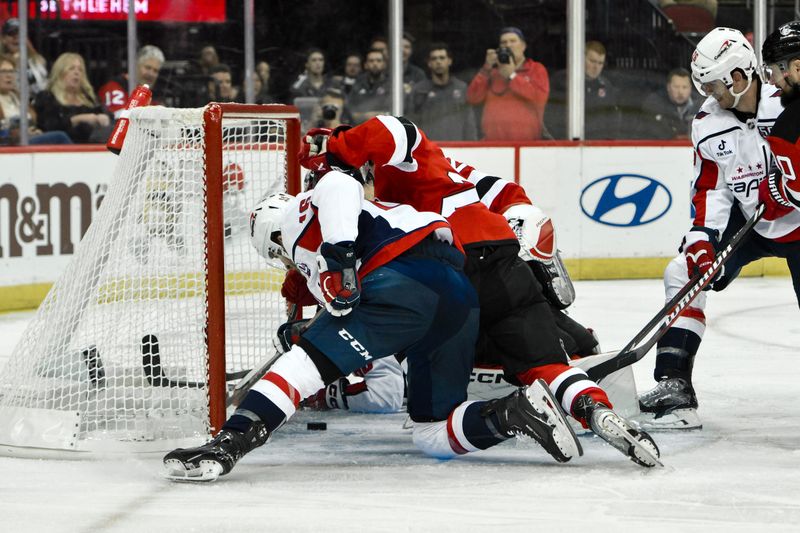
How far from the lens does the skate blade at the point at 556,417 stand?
2834 mm

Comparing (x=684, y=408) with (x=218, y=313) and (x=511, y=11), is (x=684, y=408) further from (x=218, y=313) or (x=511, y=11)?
(x=511, y=11)

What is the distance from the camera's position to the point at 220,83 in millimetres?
6941

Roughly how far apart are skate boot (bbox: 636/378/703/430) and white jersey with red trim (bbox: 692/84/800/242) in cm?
44

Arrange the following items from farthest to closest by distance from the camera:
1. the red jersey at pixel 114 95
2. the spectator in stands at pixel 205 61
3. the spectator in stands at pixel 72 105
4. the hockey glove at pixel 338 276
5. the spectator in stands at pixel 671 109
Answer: the spectator in stands at pixel 671 109 → the spectator in stands at pixel 205 61 → the red jersey at pixel 114 95 → the spectator in stands at pixel 72 105 → the hockey glove at pixel 338 276

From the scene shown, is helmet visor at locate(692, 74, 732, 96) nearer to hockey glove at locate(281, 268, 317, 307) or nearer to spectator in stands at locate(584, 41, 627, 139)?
hockey glove at locate(281, 268, 317, 307)

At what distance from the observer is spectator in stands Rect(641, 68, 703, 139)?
24.4ft

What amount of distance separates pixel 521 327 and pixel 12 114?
3.85 m

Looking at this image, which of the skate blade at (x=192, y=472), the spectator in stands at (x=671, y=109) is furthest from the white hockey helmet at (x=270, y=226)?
the spectator in stands at (x=671, y=109)


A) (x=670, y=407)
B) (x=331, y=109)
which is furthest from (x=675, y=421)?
(x=331, y=109)

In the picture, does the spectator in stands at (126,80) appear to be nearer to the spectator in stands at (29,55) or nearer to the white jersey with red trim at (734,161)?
the spectator in stands at (29,55)

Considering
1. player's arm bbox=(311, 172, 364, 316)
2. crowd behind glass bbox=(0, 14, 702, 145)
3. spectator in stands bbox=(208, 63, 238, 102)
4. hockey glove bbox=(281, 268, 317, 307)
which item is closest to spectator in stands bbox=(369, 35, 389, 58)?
crowd behind glass bbox=(0, 14, 702, 145)

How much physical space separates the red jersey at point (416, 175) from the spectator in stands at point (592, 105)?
4094 mm

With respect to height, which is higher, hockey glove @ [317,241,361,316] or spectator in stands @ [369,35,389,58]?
spectator in stands @ [369,35,389,58]

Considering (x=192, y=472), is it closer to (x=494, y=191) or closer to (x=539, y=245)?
(x=539, y=245)
